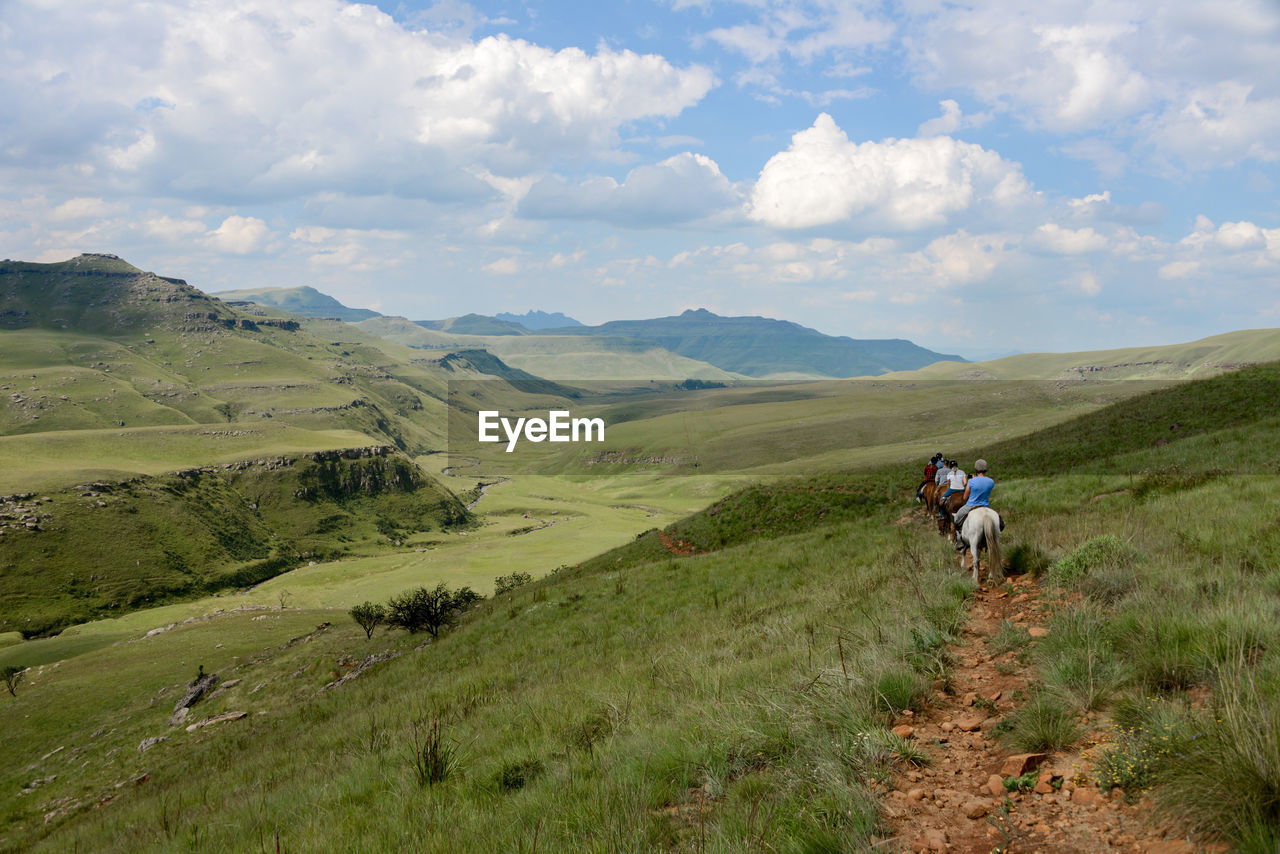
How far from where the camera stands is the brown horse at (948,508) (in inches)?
672

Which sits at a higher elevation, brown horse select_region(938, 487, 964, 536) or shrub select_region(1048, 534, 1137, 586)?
shrub select_region(1048, 534, 1137, 586)

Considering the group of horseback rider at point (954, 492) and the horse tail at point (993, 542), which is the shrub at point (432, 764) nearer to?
the horse tail at point (993, 542)

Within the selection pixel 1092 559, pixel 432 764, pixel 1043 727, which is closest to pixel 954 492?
pixel 1092 559

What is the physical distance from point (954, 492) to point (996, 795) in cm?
1415

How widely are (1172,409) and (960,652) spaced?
44.0 meters

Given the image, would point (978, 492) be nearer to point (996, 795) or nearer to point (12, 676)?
point (996, 795)

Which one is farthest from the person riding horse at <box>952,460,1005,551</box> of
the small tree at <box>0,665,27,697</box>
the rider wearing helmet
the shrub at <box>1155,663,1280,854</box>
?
the small tree at <box>0,665,27,697</box>

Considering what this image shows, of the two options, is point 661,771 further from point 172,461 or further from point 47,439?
point 47,439

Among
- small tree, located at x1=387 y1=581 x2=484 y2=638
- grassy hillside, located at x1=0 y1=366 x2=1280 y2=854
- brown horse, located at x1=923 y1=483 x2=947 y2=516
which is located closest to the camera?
A: grassy hillside, located at x1=0 y1=366 x2=1280 y2=854

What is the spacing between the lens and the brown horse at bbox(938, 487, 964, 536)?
1706 centimetres

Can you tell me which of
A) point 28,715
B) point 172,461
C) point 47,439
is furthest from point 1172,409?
point 47,439

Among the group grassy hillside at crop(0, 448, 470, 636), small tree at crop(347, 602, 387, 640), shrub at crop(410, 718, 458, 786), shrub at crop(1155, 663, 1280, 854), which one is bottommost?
grassy hillside at crop(0, 448, 470, 636)

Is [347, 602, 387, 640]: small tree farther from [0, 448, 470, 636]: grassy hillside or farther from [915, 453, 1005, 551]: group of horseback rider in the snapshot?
[0, 448, 470, 636]: grassy hillside

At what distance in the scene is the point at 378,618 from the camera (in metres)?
41.8
